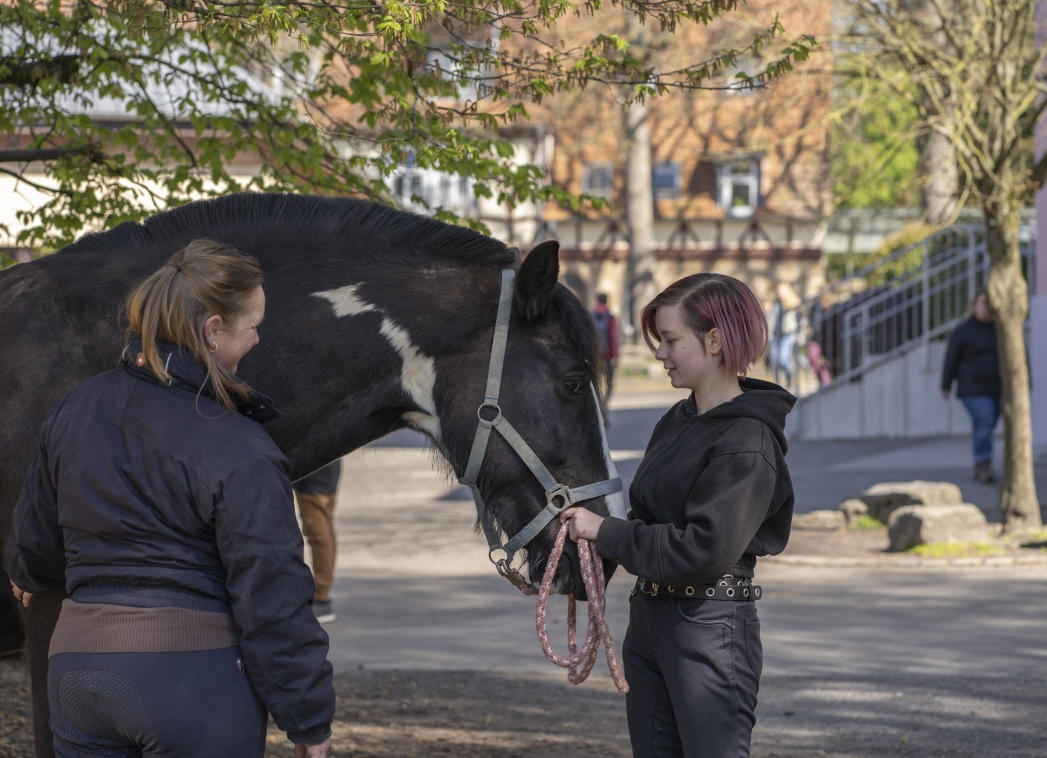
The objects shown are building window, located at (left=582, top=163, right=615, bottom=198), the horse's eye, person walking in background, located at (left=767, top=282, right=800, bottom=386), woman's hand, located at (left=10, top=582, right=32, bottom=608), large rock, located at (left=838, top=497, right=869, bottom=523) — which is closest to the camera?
woman's hand, located at (left=10, top=582, right=32, bottom=608)

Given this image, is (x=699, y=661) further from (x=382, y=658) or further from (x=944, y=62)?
(x=944, y=62)

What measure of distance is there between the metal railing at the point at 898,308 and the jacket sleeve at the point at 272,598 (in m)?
13.9

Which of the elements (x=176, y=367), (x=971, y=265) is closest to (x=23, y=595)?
(x=176, y=367)

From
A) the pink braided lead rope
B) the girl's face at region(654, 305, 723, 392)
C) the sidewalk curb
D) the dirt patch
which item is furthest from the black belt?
the sidewalk curb

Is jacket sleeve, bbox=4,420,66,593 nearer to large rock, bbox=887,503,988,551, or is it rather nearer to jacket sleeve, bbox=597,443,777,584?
jacket sleeve, bbox=597,443,777,584

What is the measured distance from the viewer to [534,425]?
3.22 m

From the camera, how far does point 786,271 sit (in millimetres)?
41031

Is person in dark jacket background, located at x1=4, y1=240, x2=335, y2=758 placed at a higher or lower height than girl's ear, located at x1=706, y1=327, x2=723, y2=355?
lower

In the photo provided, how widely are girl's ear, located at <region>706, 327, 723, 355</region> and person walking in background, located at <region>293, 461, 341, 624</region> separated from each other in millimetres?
4640

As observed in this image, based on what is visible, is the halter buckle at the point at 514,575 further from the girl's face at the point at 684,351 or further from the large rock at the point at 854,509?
the large rock at the point at 854,509

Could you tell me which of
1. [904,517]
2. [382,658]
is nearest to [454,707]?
[382,658]

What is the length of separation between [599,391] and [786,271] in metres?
38.8

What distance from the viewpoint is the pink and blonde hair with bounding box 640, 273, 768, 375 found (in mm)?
3154

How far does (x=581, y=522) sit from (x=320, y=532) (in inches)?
187
